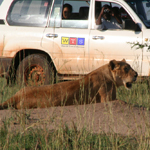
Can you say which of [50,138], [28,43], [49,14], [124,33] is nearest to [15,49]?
[28,43]

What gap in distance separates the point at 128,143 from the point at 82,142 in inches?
16.3

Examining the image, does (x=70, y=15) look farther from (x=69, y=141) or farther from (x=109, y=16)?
(x=69, y=141)

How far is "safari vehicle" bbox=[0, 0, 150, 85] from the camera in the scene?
6594 millimetres

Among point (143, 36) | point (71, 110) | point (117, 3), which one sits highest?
point (117, 3)

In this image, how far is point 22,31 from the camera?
6.96 metres

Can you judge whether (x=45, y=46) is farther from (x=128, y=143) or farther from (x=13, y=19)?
(x=128, y=143)

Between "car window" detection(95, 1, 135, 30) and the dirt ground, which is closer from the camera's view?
the dirt ground

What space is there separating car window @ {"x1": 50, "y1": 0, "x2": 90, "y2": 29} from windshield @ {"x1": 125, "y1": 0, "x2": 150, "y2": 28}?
0.87 metres

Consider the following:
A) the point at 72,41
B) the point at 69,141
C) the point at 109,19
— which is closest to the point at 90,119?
the point at 69,141

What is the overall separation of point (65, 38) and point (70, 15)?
0.58 m

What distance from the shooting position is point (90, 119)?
3842 millimetres

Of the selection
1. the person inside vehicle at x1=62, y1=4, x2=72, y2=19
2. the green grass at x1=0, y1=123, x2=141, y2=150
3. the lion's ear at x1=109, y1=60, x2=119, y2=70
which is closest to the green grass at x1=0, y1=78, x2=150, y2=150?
the green grass at x1=0, y1=123, x2=141, y2=150

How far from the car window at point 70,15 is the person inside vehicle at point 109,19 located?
27cm

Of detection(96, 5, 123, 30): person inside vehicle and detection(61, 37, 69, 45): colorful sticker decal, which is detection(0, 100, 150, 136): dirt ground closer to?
detection(61, 37, 69, 45): colorful sticker decal
